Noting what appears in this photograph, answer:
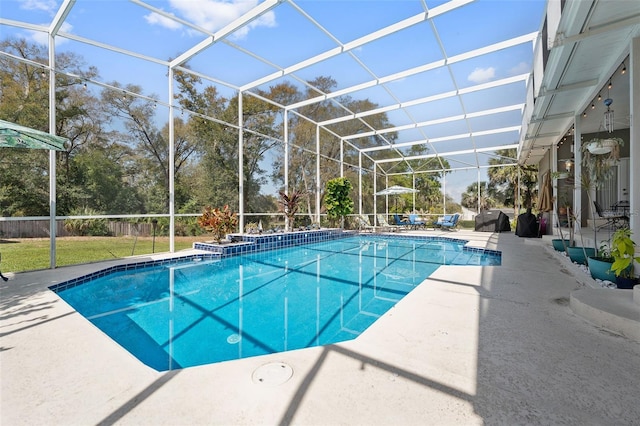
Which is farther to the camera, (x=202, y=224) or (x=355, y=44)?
(x=202, y=224)

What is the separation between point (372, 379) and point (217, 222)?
668 centimetres

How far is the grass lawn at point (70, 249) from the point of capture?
5.59 metres

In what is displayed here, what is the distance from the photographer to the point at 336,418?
1.38 meters

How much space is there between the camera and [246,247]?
310 inches

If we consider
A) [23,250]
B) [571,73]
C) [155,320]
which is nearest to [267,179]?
[23,250]

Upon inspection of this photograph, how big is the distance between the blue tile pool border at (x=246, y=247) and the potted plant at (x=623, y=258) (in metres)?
3.87

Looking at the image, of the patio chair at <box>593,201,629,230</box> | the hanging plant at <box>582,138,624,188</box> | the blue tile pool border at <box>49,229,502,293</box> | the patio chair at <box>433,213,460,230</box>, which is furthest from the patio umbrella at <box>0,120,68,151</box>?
the patio chair at <box>433,213,460,230</box>

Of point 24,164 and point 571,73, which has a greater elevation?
point 571,73

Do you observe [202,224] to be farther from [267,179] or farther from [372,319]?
[372,319]

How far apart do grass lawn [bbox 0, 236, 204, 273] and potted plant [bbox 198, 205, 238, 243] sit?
1.20 m

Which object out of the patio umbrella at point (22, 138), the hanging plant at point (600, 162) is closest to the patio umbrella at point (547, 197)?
the hanging plant at point (600, 162)


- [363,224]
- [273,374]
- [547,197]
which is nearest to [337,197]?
[363,224]

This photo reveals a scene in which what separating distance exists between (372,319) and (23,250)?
6.93m

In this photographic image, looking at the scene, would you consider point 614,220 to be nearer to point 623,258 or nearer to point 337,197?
point 623,258
